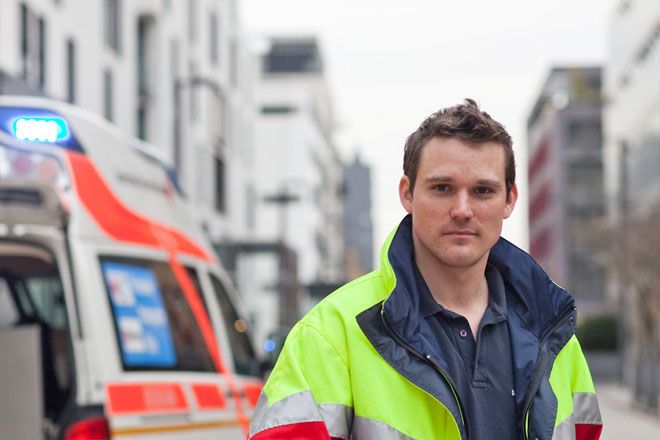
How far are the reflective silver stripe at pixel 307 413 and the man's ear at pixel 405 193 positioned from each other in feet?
1.68

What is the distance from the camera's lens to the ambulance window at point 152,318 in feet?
23.4

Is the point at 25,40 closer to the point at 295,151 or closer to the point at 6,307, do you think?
the point at 6,307

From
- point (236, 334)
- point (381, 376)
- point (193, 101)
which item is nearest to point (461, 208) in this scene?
point (381, 376)

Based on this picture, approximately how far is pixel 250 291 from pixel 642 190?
57.1 ft

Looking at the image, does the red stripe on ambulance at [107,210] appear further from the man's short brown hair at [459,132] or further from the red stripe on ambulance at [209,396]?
the man's short brown hair at [459,132]

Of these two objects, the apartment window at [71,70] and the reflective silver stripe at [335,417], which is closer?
the reflective silver stripe at [335,417]

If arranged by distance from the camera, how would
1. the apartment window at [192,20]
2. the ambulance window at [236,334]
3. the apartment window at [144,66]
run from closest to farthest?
1. the ambulance window at [236,334]
2. the apartment window at [144,66]
3. the apartment window at [192,20]

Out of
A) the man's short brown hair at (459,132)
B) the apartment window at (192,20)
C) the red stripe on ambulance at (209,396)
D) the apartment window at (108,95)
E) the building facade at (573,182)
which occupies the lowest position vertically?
the building facade at (573,182)

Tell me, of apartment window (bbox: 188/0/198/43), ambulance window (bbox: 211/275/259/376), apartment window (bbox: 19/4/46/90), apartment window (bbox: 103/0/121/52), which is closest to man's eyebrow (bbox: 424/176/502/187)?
ambulance window (bbox: 211/275/259/376)

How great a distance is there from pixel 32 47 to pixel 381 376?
26.5m

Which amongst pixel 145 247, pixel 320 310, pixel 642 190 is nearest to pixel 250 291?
pixel 642 190

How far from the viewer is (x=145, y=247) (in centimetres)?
791

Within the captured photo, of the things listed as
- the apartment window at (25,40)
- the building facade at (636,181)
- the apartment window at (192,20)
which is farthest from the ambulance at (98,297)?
the apartment window at (192,20)

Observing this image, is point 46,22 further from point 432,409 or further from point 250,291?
point 250,291
